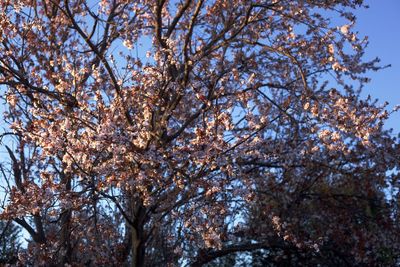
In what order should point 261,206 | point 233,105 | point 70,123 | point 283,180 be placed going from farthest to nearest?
point 283,180 < point 261,206 < point 233,105 < point 70,123

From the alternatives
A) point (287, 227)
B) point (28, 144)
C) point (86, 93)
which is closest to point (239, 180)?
point (287, 227)

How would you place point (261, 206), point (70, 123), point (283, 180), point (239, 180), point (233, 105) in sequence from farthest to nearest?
1. point (283, 180)
2. point (261, 206)
3. point (233, 105)
4. point (239, 180)
5. point (70, 123)

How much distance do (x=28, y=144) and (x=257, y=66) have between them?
4572 millimetres

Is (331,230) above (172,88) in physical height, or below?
below

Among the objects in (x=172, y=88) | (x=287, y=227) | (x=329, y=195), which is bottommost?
(x=287, y=227)

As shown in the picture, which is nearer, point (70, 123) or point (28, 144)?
point (70, 123)

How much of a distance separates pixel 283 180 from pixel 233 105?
2249 millimetres

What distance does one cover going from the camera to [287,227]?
9203 millimetres

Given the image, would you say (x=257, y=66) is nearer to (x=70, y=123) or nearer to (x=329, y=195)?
(x=329, y=195)

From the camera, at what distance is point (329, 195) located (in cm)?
986

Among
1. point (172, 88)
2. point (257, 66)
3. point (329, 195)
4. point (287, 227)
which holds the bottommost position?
point (287, 227)

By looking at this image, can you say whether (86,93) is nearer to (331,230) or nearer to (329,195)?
(329,195)

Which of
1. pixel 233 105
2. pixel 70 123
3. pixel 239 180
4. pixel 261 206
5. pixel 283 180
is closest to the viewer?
pixel 70 123

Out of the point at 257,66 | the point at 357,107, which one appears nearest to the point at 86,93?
the point at 257,66
